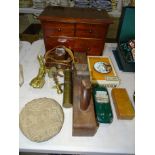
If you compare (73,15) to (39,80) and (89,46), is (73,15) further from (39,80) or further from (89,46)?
(39,80)

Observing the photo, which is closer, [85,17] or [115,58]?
[85,17]

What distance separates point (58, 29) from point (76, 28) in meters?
0.09

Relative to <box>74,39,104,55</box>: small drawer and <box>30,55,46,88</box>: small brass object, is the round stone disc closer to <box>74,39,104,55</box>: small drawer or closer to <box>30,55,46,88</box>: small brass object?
<box>30,55,46,88</box>: small brass object

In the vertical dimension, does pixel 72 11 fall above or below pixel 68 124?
above

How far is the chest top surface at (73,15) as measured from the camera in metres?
0.77

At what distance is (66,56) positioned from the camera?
0.80 meters

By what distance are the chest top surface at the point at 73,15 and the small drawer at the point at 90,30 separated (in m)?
0.03

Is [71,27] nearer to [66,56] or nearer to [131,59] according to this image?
[66,56]

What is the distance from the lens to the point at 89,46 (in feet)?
2.84
